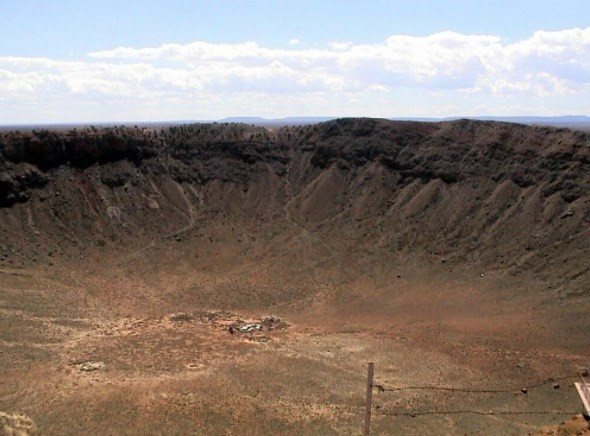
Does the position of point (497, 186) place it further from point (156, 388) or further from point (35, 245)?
point (35, 245)

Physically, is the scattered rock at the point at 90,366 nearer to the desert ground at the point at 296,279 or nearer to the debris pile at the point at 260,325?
the desert ground at the point at 296,279

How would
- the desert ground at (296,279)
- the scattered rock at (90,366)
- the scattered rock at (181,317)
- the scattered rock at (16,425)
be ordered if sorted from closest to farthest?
the scattered rock at (16,425), the desert ground at (296,279), the scattered rock at (90,366), the scattered rock at (181,317)

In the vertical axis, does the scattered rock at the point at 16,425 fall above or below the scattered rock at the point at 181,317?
above

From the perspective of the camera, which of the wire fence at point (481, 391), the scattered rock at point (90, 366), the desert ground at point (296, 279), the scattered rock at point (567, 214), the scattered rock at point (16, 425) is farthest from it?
the scattered rock at point (567, 214)

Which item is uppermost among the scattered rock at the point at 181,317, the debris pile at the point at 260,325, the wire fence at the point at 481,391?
the wire fence at the point at 481,391

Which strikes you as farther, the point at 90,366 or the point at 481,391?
the point at 90,366

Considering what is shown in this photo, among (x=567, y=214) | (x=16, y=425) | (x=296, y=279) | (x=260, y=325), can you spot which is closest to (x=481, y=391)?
(x=260, y=325)

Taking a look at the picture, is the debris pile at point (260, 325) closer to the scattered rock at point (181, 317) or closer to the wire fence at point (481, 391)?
the scattered rock at point (181, 317)

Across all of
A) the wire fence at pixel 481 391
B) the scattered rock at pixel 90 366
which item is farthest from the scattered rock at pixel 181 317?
the wire fence at pixel 481 391

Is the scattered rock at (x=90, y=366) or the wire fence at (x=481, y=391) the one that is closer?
the wire fence at (x=481, y=391)

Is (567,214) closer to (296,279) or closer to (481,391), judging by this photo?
(296,279)
